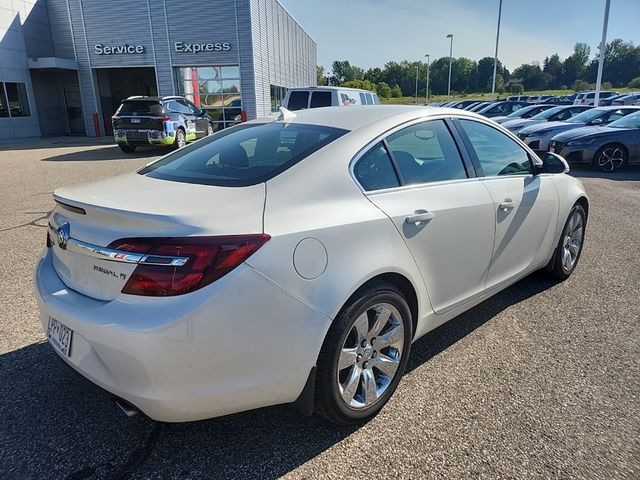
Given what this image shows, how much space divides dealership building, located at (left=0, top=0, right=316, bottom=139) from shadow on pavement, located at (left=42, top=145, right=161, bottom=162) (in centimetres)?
709

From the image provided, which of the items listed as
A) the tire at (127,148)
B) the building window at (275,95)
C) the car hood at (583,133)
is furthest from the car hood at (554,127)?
the building window at (275,95)

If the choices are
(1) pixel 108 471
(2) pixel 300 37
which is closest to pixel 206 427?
(1) pixel 108 471

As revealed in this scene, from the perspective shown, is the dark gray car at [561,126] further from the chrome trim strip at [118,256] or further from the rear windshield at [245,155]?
the chrome trim strip at [118,256]

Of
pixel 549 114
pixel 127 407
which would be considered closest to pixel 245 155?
pixel 127 407

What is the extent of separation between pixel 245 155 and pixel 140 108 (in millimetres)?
13717

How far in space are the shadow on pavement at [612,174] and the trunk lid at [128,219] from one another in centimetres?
1151

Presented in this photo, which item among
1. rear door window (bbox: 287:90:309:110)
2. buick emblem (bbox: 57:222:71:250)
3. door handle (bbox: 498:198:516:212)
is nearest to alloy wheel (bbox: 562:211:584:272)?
door handle (bbox: 498:198:516:212)

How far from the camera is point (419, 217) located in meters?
2.68

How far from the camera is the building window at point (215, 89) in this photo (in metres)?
23.7

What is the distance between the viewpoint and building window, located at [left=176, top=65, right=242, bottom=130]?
23.7 meters

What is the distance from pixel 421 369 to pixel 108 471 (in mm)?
1881

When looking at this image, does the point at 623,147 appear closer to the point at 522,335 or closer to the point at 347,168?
the point at 522,335

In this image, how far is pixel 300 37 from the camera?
1636 inches

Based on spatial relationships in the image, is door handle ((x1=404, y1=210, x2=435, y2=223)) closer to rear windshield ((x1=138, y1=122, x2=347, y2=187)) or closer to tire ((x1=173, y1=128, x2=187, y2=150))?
rear windshield ((x1=138, y1=122, x2=347, y2=187))
